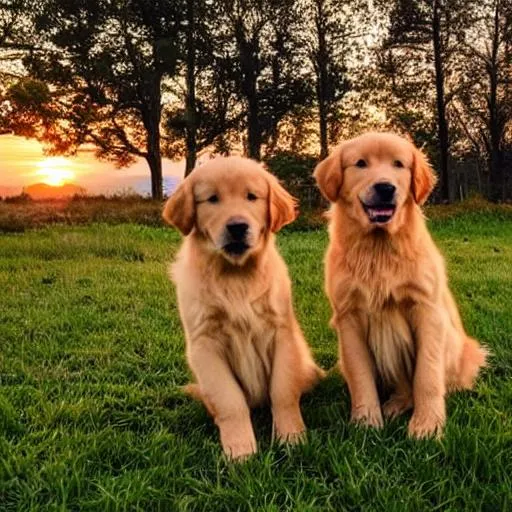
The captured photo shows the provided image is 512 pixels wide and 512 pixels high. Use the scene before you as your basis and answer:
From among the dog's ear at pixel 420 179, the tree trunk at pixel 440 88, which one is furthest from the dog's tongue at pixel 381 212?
the tree trunk at pixel 440 88

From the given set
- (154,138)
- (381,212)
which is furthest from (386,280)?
(154,138)

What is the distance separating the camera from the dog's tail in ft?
12.7

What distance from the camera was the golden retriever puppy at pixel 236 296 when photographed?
10.8 ft

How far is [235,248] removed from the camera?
330cm

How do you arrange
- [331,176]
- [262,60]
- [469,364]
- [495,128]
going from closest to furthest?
1. [331,176]
2. [469,364]
3. [262,60]
4. [495,128]

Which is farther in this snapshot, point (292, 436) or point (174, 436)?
point (174, 436)

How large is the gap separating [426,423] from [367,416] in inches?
11.5

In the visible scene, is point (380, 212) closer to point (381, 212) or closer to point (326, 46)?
point (381, 212)

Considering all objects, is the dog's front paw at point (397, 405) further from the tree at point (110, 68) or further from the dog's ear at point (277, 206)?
the tree at point (110, 68)

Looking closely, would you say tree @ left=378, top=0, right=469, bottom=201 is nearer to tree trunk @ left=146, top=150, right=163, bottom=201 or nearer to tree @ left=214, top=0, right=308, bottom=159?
tree @ left=214, top=0, right=308, bottom=159

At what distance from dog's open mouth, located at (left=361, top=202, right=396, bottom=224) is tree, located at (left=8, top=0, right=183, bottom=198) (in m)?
19.7

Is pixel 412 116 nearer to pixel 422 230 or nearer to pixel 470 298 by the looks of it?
pixel 470 298

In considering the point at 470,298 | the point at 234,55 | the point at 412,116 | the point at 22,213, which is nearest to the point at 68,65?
the point at 234,55

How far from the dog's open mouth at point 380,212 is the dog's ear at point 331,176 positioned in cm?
25
